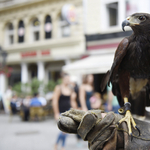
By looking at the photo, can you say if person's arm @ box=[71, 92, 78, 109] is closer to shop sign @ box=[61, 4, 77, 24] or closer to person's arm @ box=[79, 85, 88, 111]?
person's arm @ box=[79, 85, 88, 111]

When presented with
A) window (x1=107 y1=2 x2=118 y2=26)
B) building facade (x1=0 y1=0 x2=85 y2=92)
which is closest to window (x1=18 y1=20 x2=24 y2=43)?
building facade (x1=0 y1=0 x2=85 y2=92)

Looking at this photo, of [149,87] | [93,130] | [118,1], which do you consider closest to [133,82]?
[149,87]

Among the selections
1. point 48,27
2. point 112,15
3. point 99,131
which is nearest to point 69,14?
point 112,15

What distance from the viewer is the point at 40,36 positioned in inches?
668

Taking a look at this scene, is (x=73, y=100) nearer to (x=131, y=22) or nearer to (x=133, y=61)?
(x=133, y=61)

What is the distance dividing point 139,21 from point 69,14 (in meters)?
11.6

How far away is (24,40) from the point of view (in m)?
17.8

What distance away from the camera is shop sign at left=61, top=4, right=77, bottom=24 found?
41.6 feet

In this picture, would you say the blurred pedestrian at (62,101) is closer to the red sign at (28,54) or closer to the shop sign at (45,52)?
the shop sign at (45,52)

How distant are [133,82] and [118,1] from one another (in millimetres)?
9886

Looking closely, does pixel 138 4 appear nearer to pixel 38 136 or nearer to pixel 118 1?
pixel 118 1

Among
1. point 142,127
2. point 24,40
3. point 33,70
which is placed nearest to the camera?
point 142,127

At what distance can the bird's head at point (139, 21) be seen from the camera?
1.86 metres

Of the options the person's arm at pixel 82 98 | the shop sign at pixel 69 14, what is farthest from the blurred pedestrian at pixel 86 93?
the shop sign at pixel 69 14
